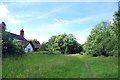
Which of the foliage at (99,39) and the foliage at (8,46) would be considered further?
the foliage at (99,39)

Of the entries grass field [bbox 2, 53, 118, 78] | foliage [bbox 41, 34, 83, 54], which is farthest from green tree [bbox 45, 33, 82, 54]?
grass field [bbox 2, 53, 118, 78]

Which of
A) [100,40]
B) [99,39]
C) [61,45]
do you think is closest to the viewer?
[61,45]

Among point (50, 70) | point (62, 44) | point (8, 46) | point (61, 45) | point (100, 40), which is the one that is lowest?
point (50, 70)

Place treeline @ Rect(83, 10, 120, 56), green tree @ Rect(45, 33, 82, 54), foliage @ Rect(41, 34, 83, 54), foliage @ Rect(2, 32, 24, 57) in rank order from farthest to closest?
treeline @ Rect(83, 10, 120, 56) < green tree @ Rect(45, 33, 82, 54) < foliage @ Rect(41, 34, 83, 54) < foliage @ Rect(2, 32, 24, 57)

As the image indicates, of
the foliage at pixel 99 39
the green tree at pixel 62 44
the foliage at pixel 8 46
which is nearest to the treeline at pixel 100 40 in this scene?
the foliage at pixel 99 39

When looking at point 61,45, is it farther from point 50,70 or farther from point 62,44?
point 50,70

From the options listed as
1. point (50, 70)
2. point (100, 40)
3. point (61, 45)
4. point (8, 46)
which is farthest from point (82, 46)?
point (50, 70)

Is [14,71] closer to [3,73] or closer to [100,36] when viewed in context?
[3,73]

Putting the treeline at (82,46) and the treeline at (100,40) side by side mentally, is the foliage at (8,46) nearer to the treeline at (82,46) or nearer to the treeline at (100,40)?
the treeline at (82,46)

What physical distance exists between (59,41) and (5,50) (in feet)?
68.8

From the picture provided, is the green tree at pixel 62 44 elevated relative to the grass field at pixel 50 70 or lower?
elevated

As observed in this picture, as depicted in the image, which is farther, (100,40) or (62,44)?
(100,40)

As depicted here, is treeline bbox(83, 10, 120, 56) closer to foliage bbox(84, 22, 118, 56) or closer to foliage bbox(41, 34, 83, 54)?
foliage bbox(84, 22, 118, 56)

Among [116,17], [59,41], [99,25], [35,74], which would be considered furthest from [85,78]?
[99,25]
